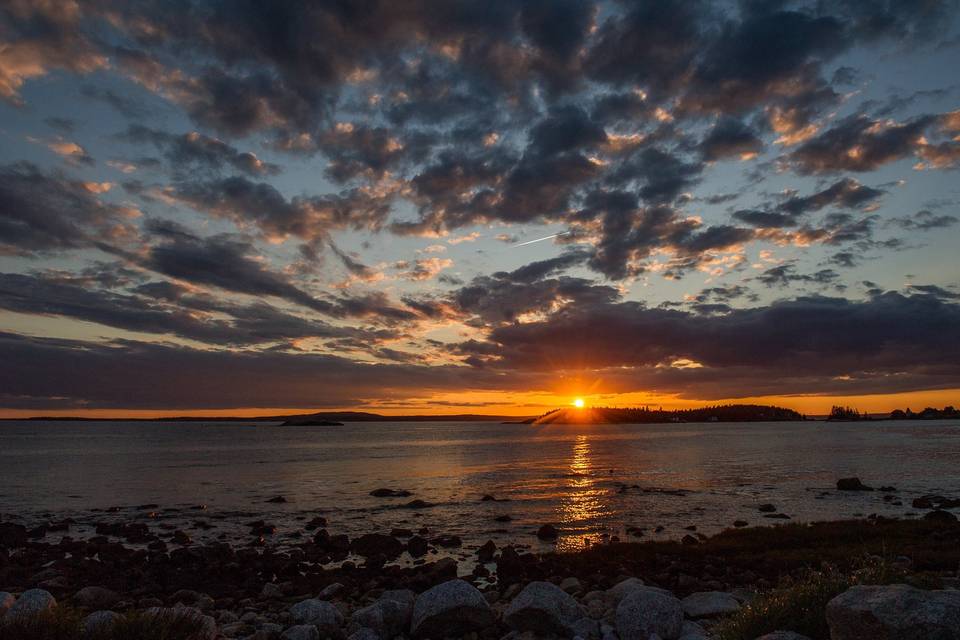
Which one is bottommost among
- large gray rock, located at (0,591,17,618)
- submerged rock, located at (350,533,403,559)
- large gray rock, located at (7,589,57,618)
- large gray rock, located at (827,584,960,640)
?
submerged rock, located at (350,533,403,559)

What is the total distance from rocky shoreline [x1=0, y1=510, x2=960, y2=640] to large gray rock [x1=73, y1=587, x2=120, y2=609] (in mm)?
48

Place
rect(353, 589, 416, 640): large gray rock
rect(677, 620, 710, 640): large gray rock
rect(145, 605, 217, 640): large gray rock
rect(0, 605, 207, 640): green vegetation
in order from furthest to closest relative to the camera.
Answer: rect(353, 589, 416, 640): large gray rock → rect(677, 620, 710, 640): large gray rock → rect(145, 605, 217, 640): large gray rock → rect(0, 605, 207, 640): green vegetation

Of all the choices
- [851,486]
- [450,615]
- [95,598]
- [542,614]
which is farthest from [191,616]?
[851,486]

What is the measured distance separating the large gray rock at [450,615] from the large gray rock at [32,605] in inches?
288

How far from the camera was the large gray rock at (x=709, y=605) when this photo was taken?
556 inches

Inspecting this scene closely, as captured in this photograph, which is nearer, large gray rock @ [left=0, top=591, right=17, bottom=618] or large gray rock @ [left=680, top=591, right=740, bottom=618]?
large gray rock @ [left=0, top=591, right=17, bottom=618]

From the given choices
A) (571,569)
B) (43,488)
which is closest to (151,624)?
(571,569)

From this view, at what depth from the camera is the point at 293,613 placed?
14.6m

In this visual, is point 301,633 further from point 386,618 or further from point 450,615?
point 450,615

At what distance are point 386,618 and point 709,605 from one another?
7935mm

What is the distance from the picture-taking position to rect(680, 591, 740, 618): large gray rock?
1413 centimetres

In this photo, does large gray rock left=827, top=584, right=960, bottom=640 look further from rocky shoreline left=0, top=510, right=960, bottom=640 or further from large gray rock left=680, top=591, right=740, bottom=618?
large gray rock left=680, top=591, right=740, bottom=618

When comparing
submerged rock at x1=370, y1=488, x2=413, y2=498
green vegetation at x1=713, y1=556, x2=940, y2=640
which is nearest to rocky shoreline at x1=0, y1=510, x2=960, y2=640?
green vegetation at x1=713, y1=556, x2=940, y2=640

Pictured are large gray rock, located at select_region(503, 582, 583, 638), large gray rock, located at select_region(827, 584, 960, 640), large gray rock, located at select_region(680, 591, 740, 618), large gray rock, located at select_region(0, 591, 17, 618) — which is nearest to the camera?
large gray rock, located at select_region(827, 584, 960, 640)
